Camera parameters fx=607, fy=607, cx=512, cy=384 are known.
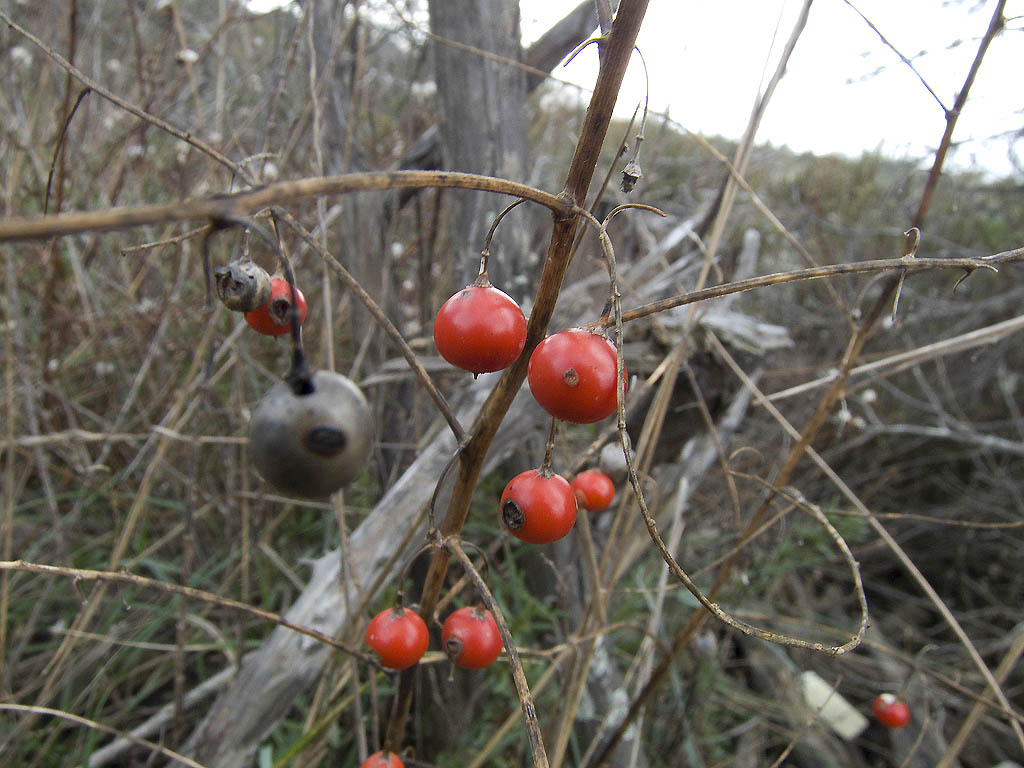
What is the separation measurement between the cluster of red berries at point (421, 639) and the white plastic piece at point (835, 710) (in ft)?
6.81

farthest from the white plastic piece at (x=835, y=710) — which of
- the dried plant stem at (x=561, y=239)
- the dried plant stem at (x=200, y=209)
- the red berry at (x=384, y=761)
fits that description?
the dried plant stem at (x=200, y=209)

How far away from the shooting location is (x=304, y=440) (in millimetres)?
460

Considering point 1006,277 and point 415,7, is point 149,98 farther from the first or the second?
point 1006,277

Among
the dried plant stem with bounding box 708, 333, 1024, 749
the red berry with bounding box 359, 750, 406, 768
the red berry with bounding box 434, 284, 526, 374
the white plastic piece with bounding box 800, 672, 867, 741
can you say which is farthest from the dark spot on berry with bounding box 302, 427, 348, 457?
the white plastic piece with bounding box 800, 672, 867, 741

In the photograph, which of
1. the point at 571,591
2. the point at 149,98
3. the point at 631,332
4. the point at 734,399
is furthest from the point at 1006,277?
the point at 149,98

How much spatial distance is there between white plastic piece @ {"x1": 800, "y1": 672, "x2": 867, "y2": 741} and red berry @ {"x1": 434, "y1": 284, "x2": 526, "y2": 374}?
239 cm

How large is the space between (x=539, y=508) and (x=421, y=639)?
0.29 m

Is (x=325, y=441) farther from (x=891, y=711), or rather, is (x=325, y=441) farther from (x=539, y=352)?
(x=891, y=711)

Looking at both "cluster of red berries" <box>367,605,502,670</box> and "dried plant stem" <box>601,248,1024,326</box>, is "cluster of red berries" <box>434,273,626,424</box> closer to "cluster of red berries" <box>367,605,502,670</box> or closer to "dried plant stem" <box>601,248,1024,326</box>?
"dried plant stem" <box>601,248,1024,326</box>

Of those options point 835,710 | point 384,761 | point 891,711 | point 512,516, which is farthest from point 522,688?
point 835,710

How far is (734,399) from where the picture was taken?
224 cm

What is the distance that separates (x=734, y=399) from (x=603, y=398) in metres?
1.83

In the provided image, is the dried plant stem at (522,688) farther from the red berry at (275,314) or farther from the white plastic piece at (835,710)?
the white plastic piece at (835,710)

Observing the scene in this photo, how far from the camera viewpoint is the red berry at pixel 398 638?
0.80m
